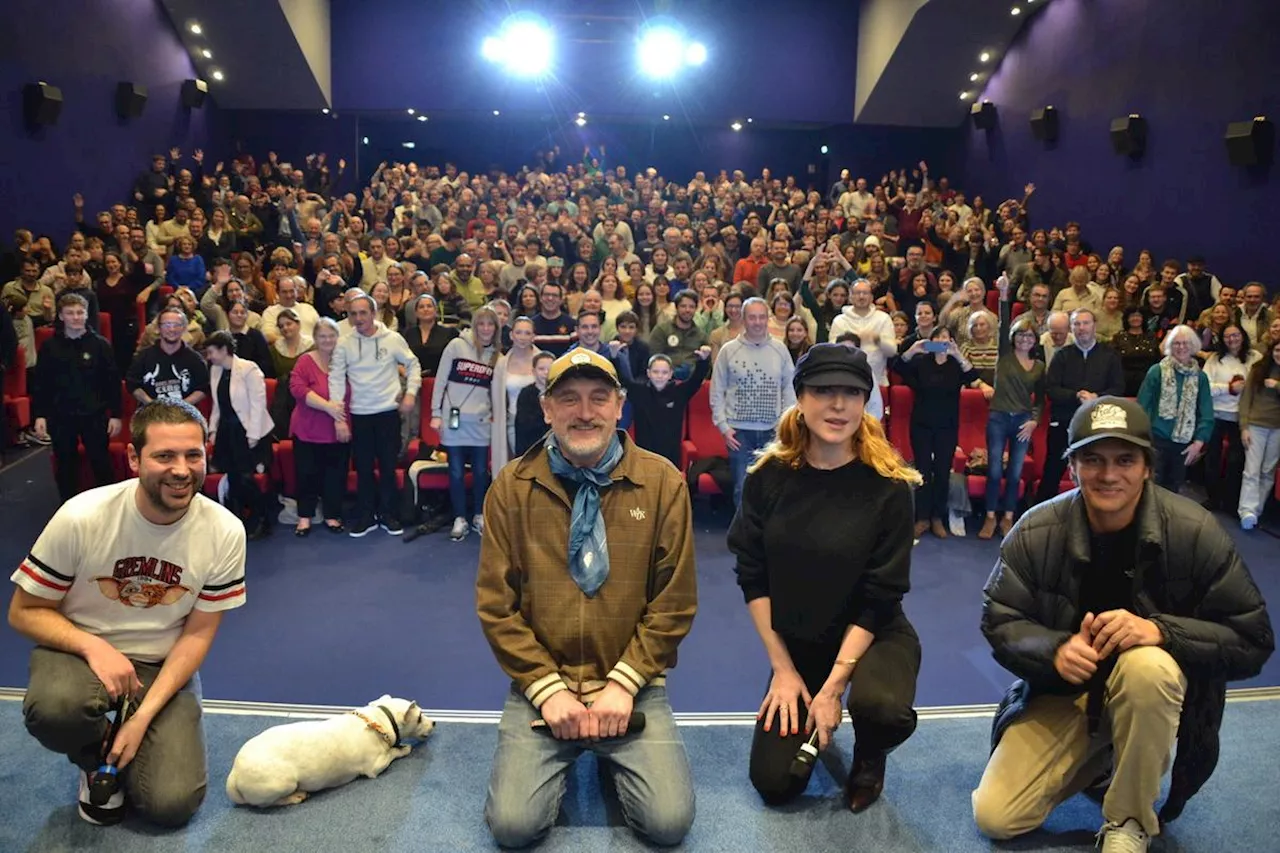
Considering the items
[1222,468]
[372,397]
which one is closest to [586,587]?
[372,397]

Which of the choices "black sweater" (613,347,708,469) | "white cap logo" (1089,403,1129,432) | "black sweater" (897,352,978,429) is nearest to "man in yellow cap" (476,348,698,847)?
"white cap logo" (1089,403,1129,432)

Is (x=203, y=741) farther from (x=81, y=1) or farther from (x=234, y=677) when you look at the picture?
(x=81, y=1)

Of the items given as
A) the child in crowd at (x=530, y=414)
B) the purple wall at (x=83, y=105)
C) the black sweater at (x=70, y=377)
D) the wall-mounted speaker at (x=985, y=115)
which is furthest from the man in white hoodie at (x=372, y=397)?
the wall-mounted speaker at (x=985, y=115)

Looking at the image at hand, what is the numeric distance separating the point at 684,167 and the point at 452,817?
16.4m

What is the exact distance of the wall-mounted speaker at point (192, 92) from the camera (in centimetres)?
1445

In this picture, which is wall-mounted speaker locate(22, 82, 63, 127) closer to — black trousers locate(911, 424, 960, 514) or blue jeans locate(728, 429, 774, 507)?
blue jeans locate(728, 429, 774, 507)

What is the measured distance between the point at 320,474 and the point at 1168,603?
15.5 feet

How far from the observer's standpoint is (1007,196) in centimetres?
1477

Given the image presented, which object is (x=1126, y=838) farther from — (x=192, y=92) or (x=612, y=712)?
(x=192, y=92)

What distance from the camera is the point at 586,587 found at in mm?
2834

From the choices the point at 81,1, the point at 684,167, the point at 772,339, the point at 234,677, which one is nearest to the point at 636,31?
the point at 684,167

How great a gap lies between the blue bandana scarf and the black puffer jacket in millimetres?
1131

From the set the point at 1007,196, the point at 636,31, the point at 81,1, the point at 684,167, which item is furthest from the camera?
the point at 684,167

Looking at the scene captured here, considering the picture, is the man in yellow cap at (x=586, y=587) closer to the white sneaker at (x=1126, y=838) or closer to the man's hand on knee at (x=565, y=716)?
the man's hand on knee at (x=565, y=716)
